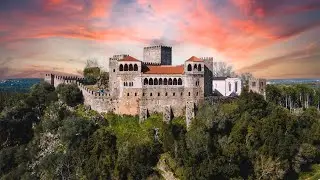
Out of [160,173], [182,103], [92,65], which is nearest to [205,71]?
[182,103]

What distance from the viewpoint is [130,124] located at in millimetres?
65188

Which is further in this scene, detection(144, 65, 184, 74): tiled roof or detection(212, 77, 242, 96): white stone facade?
detection(212, 77, 242, 96): white stone facade

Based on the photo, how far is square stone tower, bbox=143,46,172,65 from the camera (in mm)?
77188

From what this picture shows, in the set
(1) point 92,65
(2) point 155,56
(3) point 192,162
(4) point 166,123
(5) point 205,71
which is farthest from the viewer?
(1) point 92,65

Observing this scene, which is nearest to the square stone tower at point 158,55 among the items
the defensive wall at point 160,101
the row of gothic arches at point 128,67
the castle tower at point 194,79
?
the row of gothic arches at point 128,67

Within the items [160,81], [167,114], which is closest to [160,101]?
[167,114]

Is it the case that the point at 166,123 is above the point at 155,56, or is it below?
below

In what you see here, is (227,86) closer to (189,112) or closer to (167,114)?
(189,112)

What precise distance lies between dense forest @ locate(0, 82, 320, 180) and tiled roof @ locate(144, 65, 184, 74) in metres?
6.48

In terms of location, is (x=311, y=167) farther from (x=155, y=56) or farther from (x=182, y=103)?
(x=155, y=56)

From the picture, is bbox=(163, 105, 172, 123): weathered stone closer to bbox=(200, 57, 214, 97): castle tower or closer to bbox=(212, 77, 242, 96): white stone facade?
bbox=(200, 57, 214, 97): castle tower

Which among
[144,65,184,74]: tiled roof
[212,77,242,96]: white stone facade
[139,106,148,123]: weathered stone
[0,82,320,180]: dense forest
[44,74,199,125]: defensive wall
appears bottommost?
[0,82,320,180]: dense forest

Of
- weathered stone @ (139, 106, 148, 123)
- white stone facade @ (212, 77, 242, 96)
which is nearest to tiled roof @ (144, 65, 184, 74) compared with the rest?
weathered stone @ (139, 106, 148, 123)

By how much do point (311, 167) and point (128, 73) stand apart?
1175 inches
